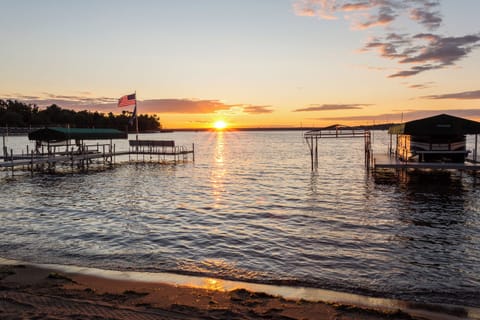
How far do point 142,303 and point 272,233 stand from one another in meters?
7.34

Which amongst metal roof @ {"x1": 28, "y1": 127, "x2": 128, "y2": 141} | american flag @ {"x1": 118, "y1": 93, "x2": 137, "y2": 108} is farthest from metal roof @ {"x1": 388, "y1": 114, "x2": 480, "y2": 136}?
american flag @ {"x1": 118, "y1": 93, "x2": 137, "y2": 108}

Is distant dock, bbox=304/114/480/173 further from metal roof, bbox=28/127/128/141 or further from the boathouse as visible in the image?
metal roof, bbox=28/127/128/141

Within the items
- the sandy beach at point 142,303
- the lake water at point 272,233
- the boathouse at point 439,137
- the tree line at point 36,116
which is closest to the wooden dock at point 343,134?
the boathouse at point 439,137

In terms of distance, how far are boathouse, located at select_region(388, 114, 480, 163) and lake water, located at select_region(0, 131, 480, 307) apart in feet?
11.2

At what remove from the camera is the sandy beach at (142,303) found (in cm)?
677

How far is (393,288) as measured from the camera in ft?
28.7

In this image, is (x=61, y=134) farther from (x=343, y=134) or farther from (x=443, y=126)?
(x=443, y=126)

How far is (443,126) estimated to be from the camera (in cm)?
2789

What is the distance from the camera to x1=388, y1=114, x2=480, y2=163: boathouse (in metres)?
27.8

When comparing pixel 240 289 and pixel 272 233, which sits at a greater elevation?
pixel 240 289

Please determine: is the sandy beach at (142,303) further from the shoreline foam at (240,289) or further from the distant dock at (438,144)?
the distant dock at (438,144)

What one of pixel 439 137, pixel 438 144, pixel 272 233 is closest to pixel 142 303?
pixel 272 233

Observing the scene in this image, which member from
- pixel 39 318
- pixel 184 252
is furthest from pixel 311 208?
pixel 39 318

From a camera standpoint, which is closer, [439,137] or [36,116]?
[439,137]
